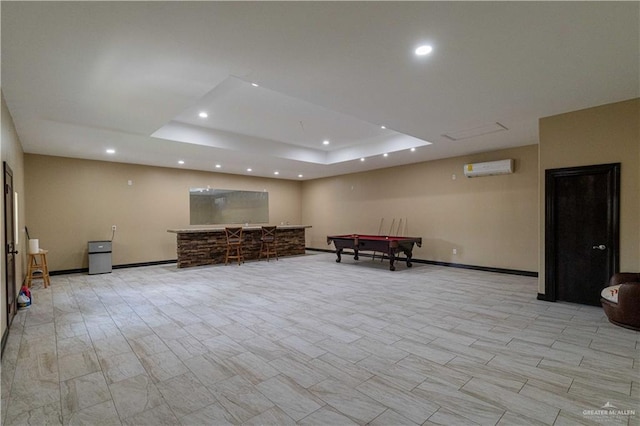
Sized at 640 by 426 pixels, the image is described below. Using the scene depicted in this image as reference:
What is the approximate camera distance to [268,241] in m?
8.88

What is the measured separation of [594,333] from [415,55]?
11.5ft

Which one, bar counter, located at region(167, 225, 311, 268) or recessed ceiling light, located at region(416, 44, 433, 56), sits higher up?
recessed ceiling light, located at region(416, 44, 433, 56)

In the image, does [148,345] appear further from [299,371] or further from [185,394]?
[299,371]

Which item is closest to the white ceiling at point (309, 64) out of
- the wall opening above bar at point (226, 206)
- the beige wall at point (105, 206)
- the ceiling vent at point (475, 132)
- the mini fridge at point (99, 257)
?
the ceiling vent at point (475, 132)

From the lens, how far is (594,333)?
329 cm

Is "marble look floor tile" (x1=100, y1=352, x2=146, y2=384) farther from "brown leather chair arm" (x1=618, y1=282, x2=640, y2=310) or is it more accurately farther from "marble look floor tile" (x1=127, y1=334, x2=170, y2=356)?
"brown leather chair arm" (x1=618, y1=282, x2=640, y2=310)

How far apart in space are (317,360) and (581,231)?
4272 millimetres

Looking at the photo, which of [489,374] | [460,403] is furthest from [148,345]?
[489,374]

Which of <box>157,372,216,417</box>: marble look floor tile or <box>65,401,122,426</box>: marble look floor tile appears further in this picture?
<box>157,372,216,417</box>: marble look floor tile

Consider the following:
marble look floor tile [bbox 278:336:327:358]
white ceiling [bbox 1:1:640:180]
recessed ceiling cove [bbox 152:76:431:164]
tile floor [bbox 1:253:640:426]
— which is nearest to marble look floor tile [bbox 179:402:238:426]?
tile floor [bbox 1:253:640:426]

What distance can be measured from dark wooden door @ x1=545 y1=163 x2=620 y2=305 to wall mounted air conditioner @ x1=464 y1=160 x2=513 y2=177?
2.10 meters

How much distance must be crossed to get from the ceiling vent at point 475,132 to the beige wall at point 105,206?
22.7 feet

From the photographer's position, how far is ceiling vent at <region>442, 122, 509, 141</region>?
5.06 m

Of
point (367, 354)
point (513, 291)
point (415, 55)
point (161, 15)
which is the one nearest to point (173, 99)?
point (161, 15)
